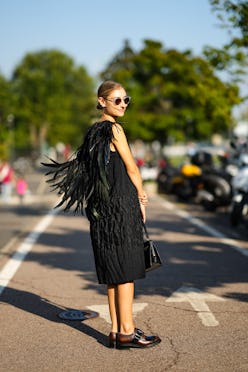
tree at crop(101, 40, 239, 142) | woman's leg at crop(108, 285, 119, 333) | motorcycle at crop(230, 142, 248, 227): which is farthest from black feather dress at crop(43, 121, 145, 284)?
tree at crop(101, 40, 239, 142)

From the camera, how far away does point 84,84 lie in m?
98.6

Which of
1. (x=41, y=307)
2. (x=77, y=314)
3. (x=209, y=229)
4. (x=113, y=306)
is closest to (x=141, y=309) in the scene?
(x=77, y=314)

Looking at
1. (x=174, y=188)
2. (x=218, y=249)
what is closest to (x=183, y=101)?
(x=174, y=188)

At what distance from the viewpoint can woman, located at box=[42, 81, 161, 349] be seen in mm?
4730

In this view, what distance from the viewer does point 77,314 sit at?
19.3 feet

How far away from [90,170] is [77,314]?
1.56 meters

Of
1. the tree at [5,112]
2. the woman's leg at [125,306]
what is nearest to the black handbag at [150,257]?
the woman's leg at [125,306]

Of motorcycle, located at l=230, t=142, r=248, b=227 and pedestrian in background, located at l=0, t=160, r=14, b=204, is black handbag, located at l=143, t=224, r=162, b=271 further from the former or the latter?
pedestrian in background, located at l=0, t=160, r=14, b=204

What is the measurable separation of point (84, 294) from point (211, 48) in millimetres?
8893

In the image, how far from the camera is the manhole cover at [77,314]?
575cm

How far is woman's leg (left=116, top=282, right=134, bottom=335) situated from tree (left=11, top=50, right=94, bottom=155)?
272 feet

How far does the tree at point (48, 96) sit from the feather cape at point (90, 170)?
8271 cm

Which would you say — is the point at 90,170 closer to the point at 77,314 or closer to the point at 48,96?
the point at 77,314

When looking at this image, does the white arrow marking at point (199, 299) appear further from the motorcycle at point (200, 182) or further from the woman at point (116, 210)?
the motorcycle at point (200, 182)
